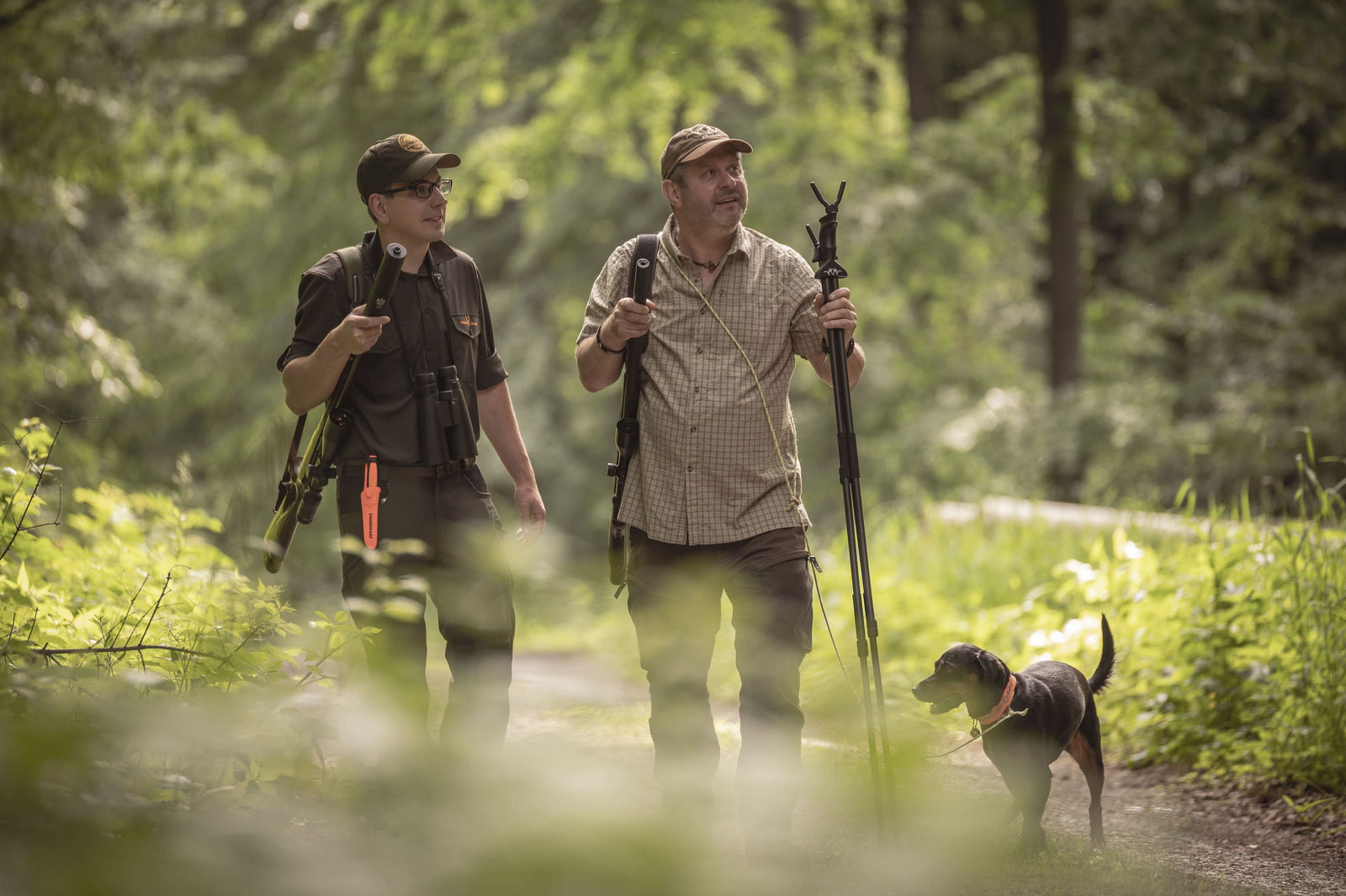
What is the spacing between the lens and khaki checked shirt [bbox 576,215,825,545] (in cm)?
359

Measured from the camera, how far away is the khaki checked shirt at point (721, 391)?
3.59 m

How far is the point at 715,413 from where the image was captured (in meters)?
3.58

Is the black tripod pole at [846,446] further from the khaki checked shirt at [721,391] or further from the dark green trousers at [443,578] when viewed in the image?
the dark green trousers at [443,578]

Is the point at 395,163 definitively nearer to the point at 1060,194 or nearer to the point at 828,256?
the point at 828,256

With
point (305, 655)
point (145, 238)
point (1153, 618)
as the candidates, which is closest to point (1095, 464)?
point (1153, 618)

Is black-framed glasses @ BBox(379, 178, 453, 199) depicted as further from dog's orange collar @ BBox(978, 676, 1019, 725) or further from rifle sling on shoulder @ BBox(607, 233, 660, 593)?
dog's orange collar @ BBox(978, 676, 1019, 725)

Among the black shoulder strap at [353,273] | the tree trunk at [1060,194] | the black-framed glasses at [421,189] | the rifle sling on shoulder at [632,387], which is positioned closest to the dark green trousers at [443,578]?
the rifle sling on shoulder at [632,387]

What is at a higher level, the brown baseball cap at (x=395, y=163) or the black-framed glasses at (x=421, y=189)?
the brown baseball cap at (x=395, y=163)

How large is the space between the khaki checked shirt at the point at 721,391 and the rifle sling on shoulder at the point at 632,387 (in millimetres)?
37

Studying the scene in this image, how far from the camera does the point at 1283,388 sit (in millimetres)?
10234

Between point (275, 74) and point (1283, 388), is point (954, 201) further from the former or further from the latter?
point (275, 74)

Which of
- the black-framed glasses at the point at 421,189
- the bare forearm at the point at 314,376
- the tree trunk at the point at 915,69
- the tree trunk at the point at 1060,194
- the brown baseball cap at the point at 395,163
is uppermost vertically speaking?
the tree trunk at the point at 915,69

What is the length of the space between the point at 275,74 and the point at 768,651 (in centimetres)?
1346

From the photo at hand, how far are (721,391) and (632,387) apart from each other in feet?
0.91
